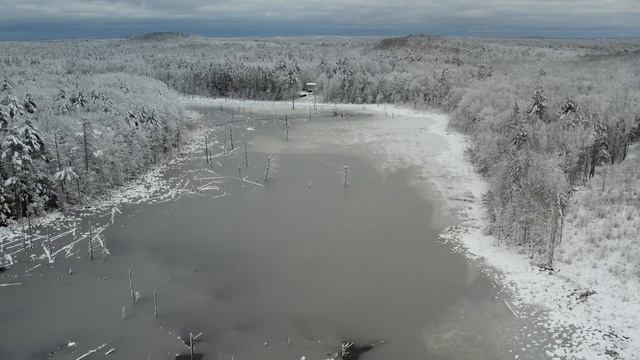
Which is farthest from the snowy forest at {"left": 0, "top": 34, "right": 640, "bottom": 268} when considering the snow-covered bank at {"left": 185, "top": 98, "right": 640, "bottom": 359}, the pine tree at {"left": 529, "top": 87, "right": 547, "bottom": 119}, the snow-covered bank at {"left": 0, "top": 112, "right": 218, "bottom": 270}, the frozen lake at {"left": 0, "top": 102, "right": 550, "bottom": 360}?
the frozen lake at {"left": 0, "top": 102, "right": 550, "bottom": 360}

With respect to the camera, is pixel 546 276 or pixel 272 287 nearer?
pixel 272 287

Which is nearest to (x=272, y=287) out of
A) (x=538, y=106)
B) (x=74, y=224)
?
(x=74, y=224)

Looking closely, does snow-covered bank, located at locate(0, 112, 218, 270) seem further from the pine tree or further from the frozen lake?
the pine tree

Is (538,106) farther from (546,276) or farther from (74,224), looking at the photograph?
(74,224)

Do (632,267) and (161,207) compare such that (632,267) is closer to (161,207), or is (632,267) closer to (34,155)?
(161,207)

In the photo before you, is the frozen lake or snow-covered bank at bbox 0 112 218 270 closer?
the frozen lake

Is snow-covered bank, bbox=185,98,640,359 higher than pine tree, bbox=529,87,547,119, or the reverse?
pine tree, bbox=529,87,547,119

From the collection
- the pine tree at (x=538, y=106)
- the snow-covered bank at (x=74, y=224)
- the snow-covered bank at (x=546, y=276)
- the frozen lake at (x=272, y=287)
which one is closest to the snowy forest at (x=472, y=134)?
the pine tree at (x=538, y=106)

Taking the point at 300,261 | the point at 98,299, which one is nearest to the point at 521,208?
the point at 300,261

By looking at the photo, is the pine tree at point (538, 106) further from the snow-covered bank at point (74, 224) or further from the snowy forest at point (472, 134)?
the snow-covered bank at point (74, 224)
